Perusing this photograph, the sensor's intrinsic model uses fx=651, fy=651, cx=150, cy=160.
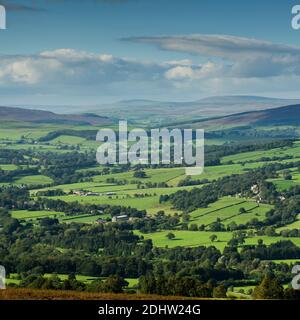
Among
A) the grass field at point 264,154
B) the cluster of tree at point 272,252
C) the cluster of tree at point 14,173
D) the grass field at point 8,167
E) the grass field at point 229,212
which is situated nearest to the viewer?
the cluster of tree at point 272,252

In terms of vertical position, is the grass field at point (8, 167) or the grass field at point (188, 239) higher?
the grass field at point (8, 167)

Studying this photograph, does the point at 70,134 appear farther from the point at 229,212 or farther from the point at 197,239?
the point at 197,239

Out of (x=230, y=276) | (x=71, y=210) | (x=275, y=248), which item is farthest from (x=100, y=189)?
(x=230, y=276)

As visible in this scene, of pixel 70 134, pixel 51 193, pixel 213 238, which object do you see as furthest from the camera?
pixel 70 134

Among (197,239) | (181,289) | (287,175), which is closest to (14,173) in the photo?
(287,175)

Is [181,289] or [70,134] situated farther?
[70,134]

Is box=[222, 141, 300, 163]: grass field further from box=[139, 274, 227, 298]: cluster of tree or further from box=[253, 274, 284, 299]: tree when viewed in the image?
box=[139, 274, 227, 298]: cluster of tree

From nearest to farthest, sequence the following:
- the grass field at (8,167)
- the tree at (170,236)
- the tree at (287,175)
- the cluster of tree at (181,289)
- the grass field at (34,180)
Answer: the cluster of tree at (181,289) → the tree at (170,236) → the tree at (287,175) → the grass field at (34,180) → the grass field at (8,167)

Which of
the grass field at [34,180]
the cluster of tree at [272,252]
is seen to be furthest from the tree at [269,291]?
the grass field at [34,180]

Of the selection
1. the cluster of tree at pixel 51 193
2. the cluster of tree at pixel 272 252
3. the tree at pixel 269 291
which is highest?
the cluster of tree at pixel 51 193

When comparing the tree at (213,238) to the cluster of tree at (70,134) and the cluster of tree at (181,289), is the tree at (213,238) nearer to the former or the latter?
the cluster of tree at (181,289)
